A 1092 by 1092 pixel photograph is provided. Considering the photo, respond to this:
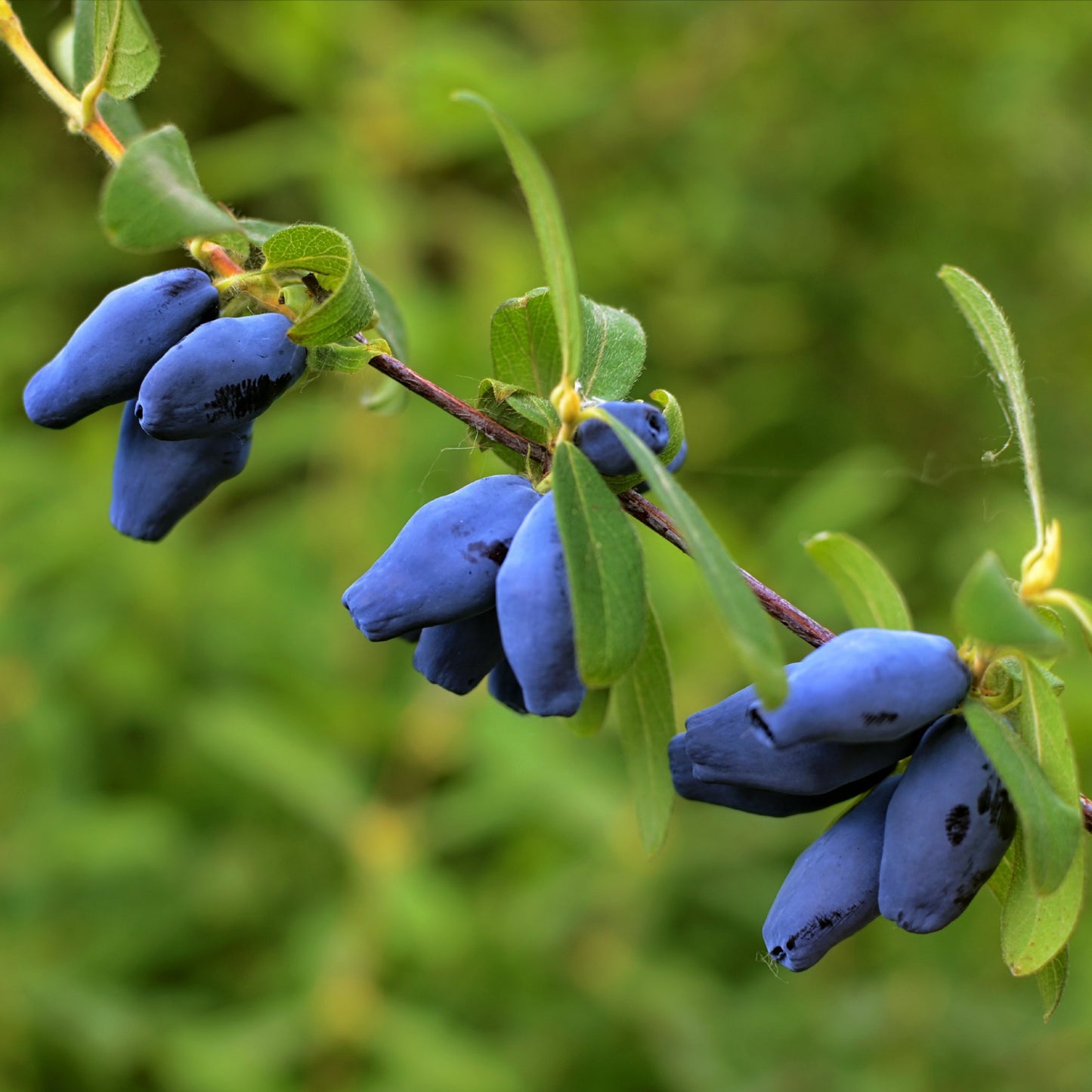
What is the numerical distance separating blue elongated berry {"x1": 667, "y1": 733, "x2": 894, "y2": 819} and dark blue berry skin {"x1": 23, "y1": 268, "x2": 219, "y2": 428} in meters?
0.31

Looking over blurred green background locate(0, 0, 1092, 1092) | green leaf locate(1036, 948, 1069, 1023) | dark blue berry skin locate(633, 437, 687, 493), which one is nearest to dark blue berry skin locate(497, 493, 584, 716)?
dark blue berry skin locate(633, 437, 687, 493)

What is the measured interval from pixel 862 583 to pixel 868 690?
0.13m

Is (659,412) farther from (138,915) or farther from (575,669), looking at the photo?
(138,915)

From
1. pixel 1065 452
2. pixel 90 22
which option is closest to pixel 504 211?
pixel 1065 452

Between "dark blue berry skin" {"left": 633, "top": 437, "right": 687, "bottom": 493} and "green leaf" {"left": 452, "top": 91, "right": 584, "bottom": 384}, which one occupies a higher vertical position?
"green leaf" {"left": 452, "top": 91, "right": 584, "bottom": 384}

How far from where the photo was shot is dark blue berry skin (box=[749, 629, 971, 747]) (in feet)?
1.51

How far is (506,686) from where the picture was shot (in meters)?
0.60

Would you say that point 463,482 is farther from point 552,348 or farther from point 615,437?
point 615,437

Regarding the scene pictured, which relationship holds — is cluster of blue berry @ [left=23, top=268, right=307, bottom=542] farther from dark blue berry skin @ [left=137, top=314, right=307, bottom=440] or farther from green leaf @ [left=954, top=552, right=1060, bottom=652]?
green leaf @ [left=954, top=552, right=1060, bottom=652]

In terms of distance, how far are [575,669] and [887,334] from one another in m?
2.51

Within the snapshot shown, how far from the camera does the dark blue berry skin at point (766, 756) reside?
512 millimetres

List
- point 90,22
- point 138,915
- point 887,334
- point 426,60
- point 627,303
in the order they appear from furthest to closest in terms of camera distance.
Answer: point 887,334
point 627,303
point 426,60
point 138,915
point 90,22

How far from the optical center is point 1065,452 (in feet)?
8.94

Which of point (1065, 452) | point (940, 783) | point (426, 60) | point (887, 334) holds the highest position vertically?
point (940, 783)
